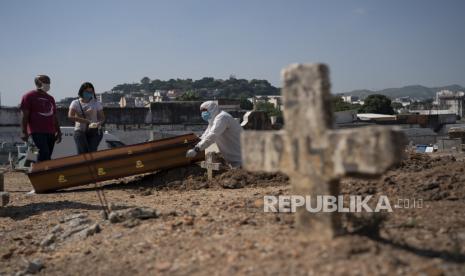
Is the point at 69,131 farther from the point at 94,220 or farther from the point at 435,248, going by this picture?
the point at 435,248

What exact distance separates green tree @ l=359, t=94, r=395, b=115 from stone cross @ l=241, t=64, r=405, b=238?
2356 inches

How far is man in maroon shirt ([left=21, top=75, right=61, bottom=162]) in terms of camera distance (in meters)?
8.34

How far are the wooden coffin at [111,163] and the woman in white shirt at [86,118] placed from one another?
0.47 metres

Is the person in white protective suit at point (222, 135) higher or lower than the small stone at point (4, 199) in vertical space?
Result: higher

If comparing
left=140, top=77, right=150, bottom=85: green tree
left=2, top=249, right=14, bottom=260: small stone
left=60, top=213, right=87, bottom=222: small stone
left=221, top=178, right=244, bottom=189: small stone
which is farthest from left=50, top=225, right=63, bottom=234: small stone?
left=140, top=77, right=150, bottom=85: green tree

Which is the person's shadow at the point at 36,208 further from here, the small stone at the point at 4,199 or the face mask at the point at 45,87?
the face mask at the point at 45,87

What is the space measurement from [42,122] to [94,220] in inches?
127

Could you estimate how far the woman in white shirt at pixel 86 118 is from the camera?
9.03 metres

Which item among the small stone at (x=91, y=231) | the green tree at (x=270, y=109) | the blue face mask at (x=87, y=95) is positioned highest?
the blue face mask at (x=87, y=95)

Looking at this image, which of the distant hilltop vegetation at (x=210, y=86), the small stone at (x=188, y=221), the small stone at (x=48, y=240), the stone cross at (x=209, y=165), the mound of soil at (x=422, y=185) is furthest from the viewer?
the distant hilltop vegetation at (x=210, y=86)

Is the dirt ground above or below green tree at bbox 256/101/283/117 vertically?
above

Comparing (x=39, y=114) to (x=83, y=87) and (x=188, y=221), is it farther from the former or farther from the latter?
(x=188, y=221)

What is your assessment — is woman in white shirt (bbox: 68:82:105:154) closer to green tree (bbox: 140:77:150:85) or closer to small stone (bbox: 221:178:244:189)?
small stone (bbox: 221:178:244:189)

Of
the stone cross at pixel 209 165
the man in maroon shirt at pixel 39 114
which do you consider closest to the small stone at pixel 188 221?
the stone cross at pixel 209 165
